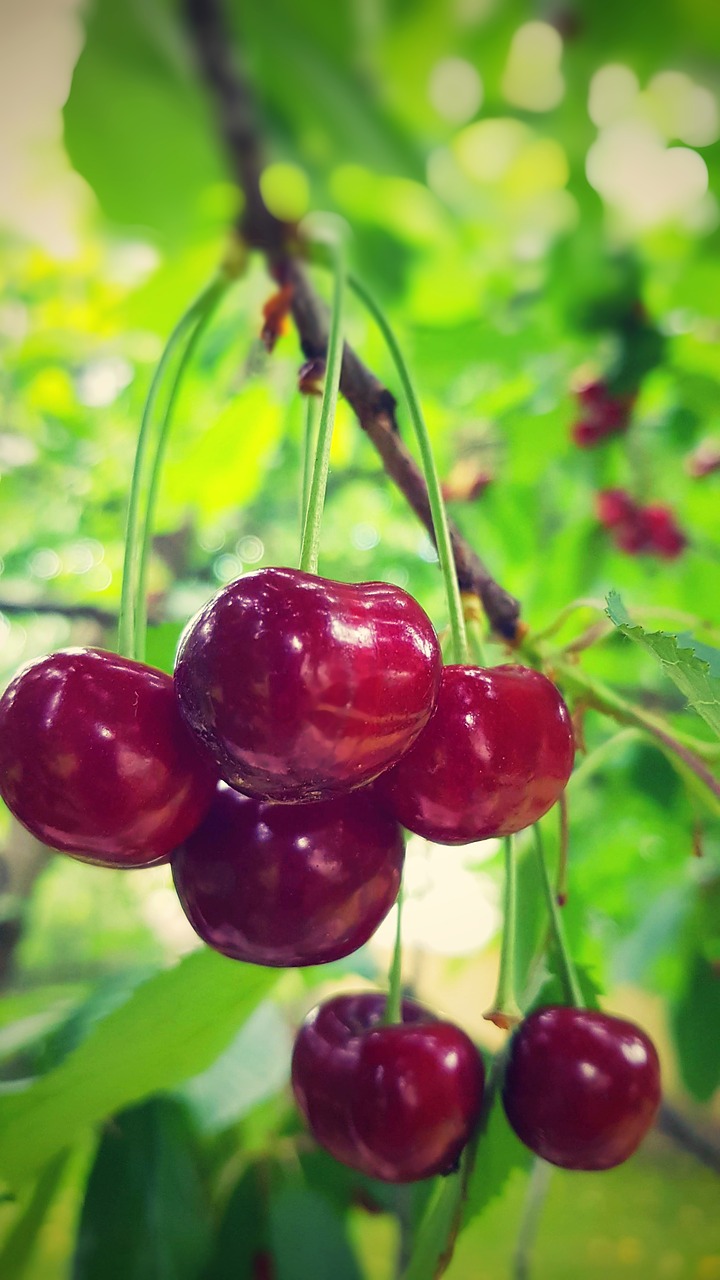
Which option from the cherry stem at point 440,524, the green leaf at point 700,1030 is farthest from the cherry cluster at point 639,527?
the cherry stem at point 440,524

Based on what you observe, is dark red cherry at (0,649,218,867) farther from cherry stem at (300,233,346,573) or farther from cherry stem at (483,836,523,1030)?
cherry stem at (483,836,523,1030)

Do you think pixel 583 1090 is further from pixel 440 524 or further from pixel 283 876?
pixel 440 524

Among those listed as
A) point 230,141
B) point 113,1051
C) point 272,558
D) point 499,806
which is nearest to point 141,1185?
point 113,1051

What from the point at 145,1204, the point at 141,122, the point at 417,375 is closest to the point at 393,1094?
the point at 145,1204

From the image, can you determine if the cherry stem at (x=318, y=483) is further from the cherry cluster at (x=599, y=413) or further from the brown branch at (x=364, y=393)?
the cherry cluster at (x=599, y=413)

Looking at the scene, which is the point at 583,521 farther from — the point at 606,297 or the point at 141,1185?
the point at 141,1185

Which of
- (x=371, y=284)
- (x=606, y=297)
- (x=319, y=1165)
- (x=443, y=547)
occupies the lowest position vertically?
(x=319, y=1165)
